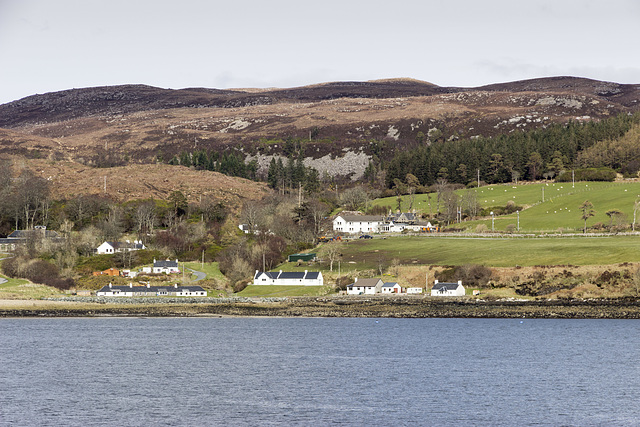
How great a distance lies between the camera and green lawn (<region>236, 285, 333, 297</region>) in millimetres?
92125

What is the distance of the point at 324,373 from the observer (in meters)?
44.4

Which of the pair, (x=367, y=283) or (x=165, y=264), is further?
(x=165, y=264)

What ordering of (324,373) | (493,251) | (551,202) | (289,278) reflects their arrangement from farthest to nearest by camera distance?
(551,202)
(493,251)
(289,278)
(324,373)

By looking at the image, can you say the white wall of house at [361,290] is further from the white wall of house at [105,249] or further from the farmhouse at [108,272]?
the white wall of house at [105,249]

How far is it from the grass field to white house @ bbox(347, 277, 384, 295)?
3940 cm

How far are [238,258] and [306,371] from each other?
5734 centimetres

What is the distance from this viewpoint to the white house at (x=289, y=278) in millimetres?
95625

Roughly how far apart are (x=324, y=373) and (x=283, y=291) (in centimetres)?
4966

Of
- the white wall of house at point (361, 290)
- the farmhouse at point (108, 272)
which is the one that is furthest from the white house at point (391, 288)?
the farmhouse at point (108, 272)

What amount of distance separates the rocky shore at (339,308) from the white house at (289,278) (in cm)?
Answer: 748

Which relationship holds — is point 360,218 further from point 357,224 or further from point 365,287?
point 365,287

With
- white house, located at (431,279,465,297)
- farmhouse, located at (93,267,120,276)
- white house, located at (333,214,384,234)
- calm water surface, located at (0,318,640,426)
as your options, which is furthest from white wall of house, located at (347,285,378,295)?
white house, located at (333,214,384,234)

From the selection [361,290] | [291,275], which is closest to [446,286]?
[361,290]

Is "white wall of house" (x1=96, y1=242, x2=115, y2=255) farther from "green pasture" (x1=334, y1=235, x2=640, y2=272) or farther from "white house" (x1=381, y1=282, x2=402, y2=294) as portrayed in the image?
"white house" (x1=381, y1=282, x2=402, y2=294)
